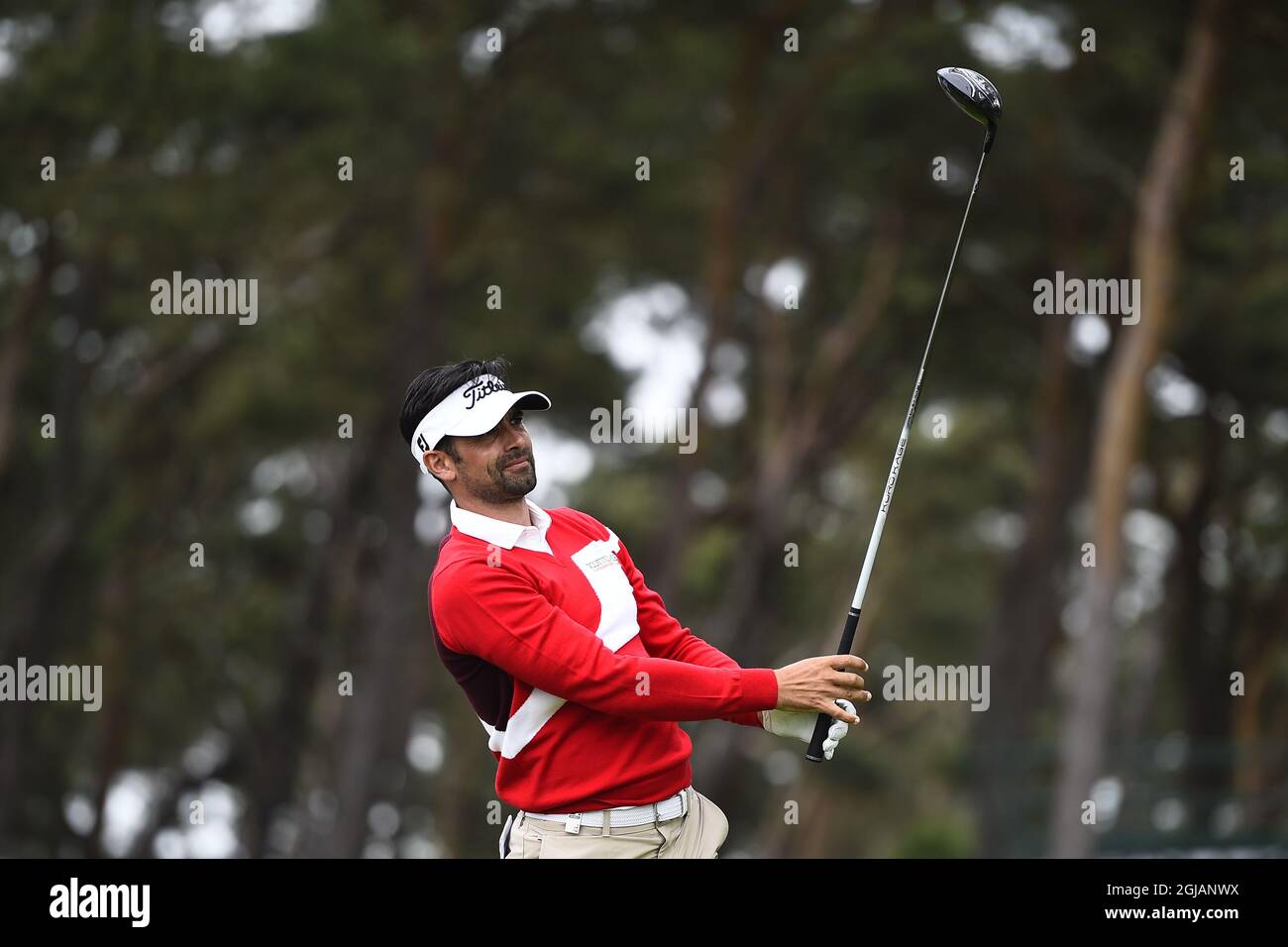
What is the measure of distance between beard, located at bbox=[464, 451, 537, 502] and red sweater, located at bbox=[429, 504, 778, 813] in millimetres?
82

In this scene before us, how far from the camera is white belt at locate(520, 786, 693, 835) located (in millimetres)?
4133

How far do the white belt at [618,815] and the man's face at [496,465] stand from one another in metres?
0.79

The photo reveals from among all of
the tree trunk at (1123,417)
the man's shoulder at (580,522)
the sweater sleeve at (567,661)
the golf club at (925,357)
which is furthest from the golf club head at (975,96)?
the tree trunk at (1123,417)

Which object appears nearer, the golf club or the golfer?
the golfer

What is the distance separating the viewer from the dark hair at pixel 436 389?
4.29 m

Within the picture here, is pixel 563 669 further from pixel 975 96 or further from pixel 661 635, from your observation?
pixel 975 96

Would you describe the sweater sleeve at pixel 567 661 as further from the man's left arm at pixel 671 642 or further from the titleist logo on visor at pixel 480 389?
the titleist logo on visor at pixel 480 389

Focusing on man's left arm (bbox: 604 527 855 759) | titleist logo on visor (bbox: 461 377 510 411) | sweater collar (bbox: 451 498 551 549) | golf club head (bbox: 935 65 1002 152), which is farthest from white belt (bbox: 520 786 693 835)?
golf club head (bbox: 935 65 1002 152)

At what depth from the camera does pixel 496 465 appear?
4250 millimetres

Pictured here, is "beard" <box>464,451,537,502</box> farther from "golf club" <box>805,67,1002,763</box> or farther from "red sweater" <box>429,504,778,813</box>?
"golf club" <box>805,67,1002,763</box>
